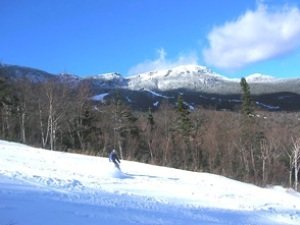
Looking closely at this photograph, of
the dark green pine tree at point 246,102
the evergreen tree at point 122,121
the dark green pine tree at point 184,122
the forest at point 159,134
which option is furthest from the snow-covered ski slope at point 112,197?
the dark green pine tree at point 246,102

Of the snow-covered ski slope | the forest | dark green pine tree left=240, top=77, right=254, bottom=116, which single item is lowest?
the snow-covered ski slope

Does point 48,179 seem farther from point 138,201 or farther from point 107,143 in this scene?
point 107,143

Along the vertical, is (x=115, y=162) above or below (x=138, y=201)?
above

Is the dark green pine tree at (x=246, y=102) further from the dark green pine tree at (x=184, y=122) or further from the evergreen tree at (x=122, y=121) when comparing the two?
the evergreen tree at (x=122, y=121)

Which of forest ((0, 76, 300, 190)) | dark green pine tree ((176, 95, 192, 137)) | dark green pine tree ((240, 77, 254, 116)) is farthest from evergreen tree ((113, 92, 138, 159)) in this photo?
dark green pine tree ((240, 77, 254, 116))

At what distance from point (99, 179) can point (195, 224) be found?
10.5 m

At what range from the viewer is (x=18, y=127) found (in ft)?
241

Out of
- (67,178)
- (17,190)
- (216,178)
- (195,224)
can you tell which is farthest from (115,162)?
(195,224)

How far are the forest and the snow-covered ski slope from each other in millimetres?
33596

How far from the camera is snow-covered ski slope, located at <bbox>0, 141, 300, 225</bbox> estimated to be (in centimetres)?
1415

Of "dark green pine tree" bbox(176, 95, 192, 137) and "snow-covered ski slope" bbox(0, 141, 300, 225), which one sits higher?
"dark green pine tree" bbox(176, 95, 192, 137)

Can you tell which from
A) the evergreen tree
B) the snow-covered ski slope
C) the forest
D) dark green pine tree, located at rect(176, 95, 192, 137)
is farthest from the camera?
the evergreen tree

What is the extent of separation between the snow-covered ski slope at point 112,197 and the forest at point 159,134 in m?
33.6

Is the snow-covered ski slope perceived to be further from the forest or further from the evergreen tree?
the evergreen tree
